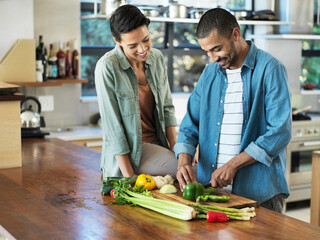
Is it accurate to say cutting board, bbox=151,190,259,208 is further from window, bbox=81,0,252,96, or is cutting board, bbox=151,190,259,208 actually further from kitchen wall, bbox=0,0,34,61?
window, bbox=81,0,252,96

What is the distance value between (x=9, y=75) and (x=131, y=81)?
1990 millimetres

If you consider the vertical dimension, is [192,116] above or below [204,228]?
above

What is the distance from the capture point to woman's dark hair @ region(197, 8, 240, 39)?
2.24 meters

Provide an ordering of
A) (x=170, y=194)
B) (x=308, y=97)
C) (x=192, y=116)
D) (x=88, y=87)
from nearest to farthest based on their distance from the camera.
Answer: (x=170, y=194), (x=192, y=116), (x=88, y=87), (x=308, y=97)

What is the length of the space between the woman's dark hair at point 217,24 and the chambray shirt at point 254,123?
17 cm

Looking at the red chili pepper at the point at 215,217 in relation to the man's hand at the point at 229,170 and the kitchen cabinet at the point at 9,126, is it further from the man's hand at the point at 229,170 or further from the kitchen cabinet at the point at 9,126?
the kitchen cabinet at the point at 9,126

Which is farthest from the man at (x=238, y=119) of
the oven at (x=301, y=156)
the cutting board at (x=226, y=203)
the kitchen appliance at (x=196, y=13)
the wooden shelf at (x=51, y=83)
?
the oven at (x=301, y=156)

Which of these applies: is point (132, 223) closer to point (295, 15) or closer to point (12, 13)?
point (12, 13)

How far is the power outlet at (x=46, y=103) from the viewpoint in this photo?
16.0ft

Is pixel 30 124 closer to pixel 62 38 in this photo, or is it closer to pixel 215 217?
pixel 62 38

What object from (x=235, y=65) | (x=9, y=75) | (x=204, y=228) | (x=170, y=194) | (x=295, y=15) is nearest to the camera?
(x=204, y=228)

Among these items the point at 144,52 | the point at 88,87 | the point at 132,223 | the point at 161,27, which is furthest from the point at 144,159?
the point at 161,27

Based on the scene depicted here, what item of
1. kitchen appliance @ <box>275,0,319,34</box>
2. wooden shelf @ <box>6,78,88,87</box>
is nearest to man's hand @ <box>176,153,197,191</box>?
wooden shelf @ <box>6,78,88,87</box>

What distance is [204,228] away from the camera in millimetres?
1894
